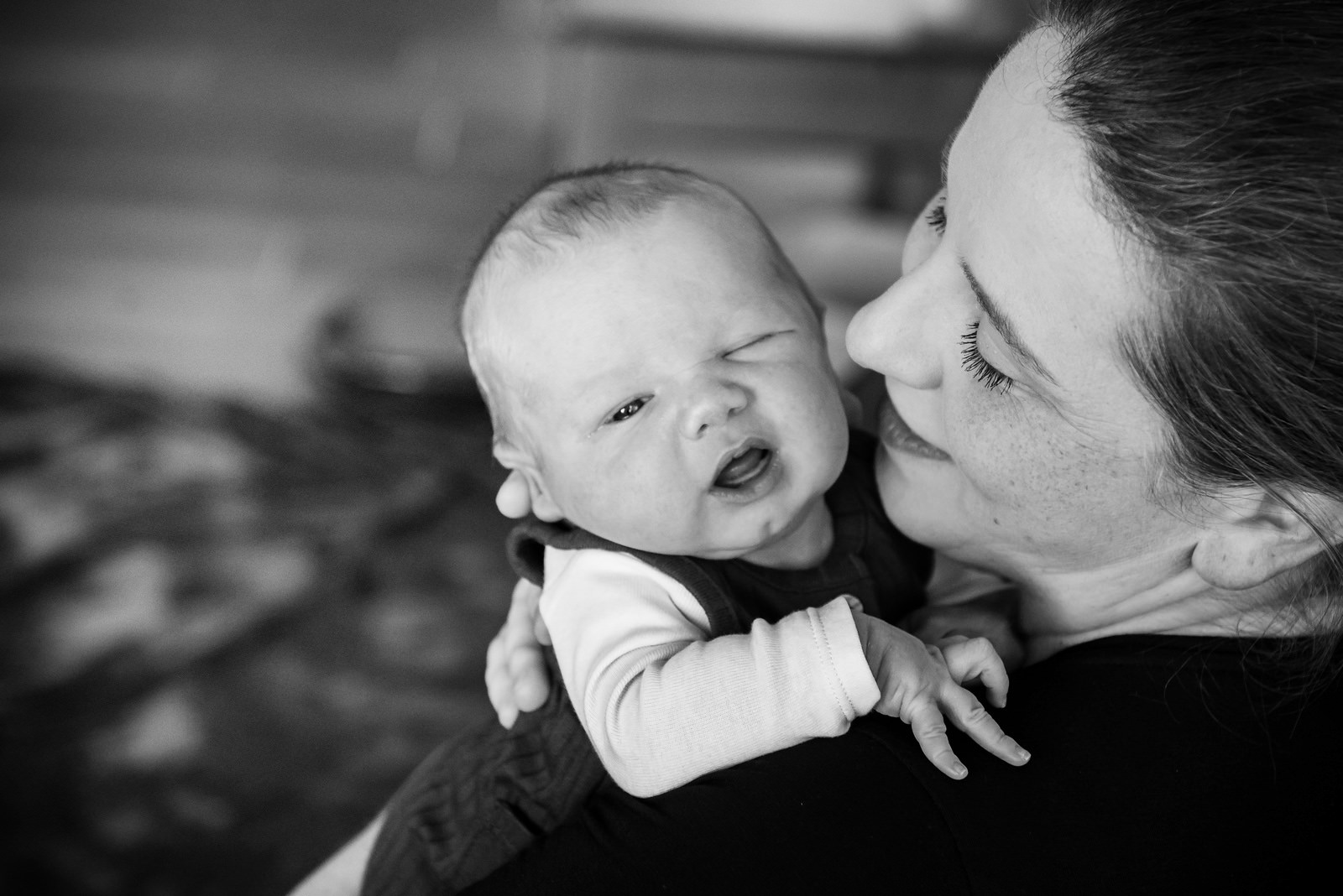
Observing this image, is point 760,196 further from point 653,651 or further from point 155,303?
point 653,651

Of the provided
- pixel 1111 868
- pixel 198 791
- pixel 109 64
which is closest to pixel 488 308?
pixel 1111 868

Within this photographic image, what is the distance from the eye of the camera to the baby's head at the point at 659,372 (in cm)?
119

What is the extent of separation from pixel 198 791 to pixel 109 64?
371 centimetres

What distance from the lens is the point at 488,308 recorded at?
4.23 feet

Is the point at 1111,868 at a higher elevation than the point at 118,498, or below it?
higher

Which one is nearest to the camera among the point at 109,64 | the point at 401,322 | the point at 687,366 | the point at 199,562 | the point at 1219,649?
the point at 1219,649

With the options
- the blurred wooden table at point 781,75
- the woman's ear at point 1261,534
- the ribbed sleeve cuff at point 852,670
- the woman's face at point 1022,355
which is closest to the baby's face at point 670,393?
the woman's face at point 1022,355

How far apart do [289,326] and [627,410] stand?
2862 millimetres

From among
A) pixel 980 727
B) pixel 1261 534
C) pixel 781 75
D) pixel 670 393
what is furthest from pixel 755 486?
pixel 781 75

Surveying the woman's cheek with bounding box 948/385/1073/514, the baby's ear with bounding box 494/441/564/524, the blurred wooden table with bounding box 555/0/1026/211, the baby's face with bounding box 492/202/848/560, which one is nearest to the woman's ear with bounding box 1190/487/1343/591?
the woman's cheek with bounding box 948/385/1073/514

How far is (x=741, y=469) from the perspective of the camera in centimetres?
121

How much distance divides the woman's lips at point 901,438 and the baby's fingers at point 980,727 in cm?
27

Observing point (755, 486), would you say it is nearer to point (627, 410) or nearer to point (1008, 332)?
point (627, 410)

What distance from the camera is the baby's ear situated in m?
1.32
